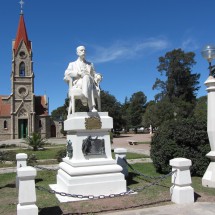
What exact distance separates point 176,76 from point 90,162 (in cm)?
4836

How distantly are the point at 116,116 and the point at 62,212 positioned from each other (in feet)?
155

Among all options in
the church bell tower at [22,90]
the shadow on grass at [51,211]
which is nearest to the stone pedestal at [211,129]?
the shadow on grass at [51,211]

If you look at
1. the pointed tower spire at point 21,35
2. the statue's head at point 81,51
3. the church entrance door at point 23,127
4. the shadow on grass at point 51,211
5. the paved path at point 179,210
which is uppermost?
the pointed tower spire at point 21,35

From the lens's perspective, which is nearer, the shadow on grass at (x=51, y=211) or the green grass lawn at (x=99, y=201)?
the shadow on grass at (x=51, y=211)

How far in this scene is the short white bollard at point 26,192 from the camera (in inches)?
239

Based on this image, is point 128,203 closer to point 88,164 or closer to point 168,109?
point 88,164

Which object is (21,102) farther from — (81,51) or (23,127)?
(81,51)

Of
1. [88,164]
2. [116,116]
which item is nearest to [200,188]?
[88,164]

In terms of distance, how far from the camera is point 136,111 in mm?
86062

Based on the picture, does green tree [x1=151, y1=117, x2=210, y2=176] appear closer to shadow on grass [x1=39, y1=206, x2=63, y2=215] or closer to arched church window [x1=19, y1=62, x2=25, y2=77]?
shadow on grass [x1=39, y1=206, x2=63, y2=215]

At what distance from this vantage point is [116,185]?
816cm

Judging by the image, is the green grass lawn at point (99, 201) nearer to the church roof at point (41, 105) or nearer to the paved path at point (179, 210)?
the paved path at point (179, 210)

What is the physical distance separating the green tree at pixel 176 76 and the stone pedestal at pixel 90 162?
150ft

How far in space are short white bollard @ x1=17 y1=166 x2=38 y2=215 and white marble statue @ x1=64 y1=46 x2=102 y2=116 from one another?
9.69 feet
